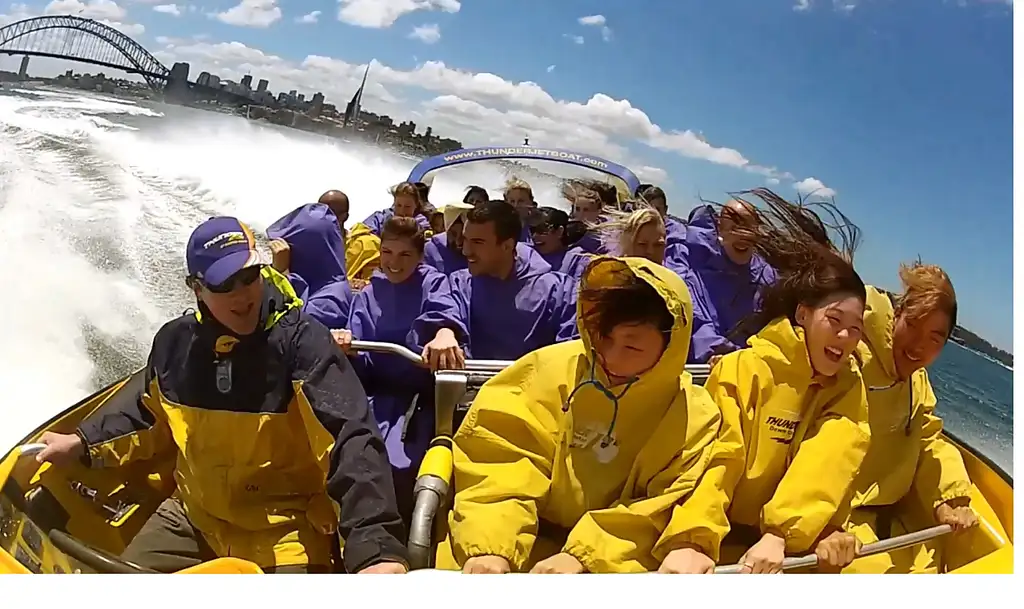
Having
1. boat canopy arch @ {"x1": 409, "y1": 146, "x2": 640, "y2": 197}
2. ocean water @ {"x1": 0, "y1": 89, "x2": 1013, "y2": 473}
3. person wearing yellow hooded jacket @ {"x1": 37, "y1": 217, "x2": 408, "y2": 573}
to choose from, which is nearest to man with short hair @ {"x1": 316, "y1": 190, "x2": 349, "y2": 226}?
boat canopy arch @ {"x1": 409, "y1": 146, "x2": 640, "y2": 197}

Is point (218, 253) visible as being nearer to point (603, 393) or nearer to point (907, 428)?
point (603, 393)

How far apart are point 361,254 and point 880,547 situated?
2.21 meters

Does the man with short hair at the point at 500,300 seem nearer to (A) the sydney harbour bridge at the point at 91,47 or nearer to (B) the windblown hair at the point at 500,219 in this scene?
(B) the windblown hair at the point at 500,219

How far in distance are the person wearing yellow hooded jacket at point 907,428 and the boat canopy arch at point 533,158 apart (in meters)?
2.04

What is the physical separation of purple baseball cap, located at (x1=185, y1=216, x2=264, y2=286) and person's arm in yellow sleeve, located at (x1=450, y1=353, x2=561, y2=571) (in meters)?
0.44

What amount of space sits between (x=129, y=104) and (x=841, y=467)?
4.59 meters

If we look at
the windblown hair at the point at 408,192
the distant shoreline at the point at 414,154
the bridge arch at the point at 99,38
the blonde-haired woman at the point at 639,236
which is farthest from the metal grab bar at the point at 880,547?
the bridge arch at the point at 99,38

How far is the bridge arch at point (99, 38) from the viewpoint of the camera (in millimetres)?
2832

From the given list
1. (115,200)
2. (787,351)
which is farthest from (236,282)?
(115,200)

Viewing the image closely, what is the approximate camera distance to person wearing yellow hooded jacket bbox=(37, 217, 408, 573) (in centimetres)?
128

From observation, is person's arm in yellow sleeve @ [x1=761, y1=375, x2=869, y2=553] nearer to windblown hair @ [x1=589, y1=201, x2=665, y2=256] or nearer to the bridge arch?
windblown hair @ [x1=589, y1=201, x2=665, y2=256]

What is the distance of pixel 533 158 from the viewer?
3.49m
